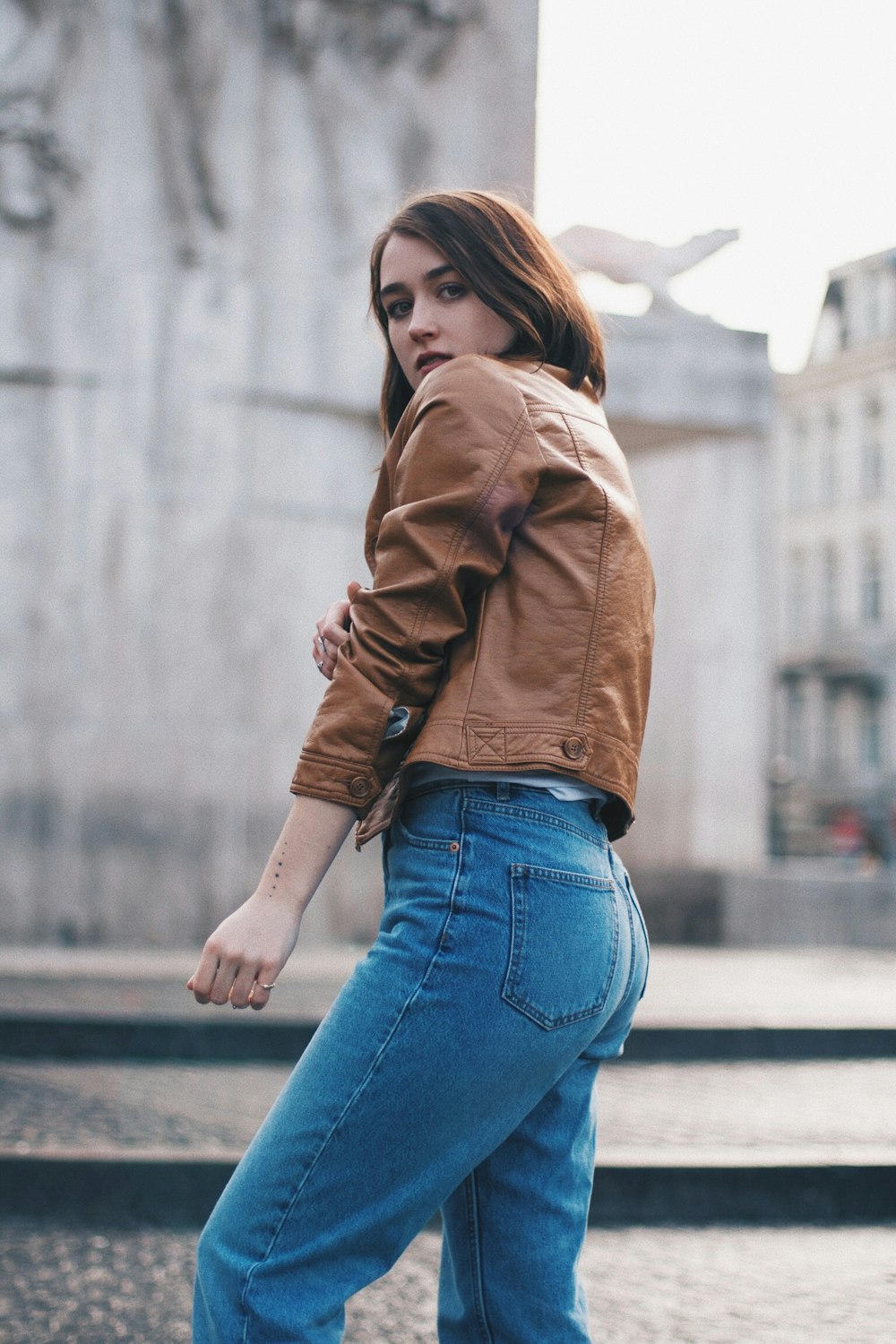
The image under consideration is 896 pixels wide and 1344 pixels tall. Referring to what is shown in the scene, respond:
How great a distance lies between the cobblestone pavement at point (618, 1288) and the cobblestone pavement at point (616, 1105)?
0.46 metres

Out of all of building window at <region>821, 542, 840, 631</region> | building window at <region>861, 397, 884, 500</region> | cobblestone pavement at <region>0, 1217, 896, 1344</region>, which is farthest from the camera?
building window at <region>821, 542, 840, 631</region>

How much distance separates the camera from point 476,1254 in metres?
1.91

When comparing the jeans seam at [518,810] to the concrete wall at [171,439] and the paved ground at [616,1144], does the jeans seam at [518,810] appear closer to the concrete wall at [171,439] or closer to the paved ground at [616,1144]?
the paved ground at [616,1144]

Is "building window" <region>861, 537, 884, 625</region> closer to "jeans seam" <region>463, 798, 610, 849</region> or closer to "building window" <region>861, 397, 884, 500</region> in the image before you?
"building window" <region>861, 397, 884, 500</region>

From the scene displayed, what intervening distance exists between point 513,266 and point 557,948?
2.71 feet

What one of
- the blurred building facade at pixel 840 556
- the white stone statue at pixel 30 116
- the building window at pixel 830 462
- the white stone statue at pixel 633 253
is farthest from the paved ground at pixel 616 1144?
the building window at pixel 830 462

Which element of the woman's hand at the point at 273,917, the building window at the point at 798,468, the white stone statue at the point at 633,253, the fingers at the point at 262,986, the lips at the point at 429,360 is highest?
the building window at the point at 798,468

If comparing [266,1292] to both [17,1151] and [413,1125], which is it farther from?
[17,1151]

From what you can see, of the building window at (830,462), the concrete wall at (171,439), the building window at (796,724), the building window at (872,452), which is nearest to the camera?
the concrete wall at (171,439)

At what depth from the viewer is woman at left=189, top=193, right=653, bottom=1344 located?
1.63 m

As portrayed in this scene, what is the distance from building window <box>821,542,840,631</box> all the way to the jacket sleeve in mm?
46240

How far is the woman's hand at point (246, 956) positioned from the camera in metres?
1.62

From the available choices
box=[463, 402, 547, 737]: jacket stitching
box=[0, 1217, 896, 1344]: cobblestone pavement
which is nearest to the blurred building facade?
box=[0, 1217, 896, 1344]: cobblestone pavement

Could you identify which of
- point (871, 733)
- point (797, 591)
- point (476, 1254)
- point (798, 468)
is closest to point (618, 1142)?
point (476, 1254)
